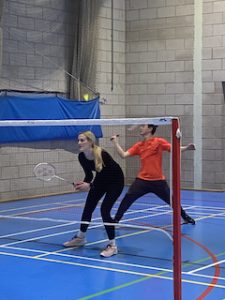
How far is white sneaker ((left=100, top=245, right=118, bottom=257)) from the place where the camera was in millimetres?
8312

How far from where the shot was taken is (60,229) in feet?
34.4

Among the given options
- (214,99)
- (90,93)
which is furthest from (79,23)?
(214,99)

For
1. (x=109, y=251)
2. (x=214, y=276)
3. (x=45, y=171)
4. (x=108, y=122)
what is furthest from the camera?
(x=45, y=171)

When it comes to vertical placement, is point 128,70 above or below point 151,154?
above

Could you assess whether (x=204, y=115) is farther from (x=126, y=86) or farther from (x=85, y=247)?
(x=85, y=247)

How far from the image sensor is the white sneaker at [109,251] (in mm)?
8312

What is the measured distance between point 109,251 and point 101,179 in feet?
3.33

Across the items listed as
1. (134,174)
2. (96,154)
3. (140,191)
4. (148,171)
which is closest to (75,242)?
(140,191)

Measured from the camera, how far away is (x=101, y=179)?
843 cm

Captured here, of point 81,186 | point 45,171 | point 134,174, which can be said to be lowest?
point 134,174

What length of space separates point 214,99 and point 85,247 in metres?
8.82

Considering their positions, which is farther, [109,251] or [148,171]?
[148,171]

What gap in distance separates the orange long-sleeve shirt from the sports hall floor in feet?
3.34

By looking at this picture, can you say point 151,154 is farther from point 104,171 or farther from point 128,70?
point 128,70
